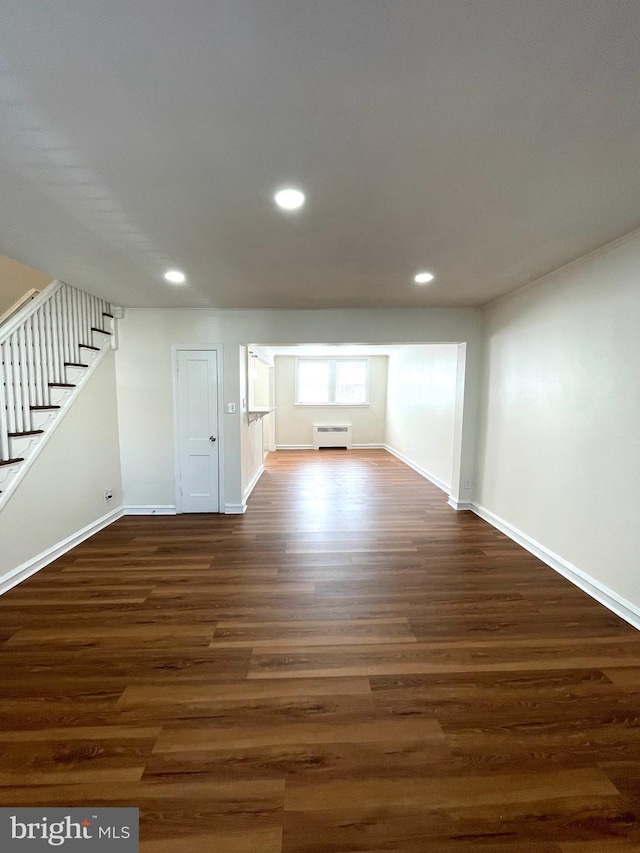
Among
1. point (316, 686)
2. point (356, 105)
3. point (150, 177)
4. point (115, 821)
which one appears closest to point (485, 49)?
point (356, 105)

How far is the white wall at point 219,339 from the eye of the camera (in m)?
4.18

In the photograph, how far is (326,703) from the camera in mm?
1671

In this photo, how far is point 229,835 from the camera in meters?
1.17

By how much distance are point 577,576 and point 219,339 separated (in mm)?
4283

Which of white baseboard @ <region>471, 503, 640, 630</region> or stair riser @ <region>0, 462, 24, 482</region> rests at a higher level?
stair riser @ <region>0, 462, 24, 482</region>

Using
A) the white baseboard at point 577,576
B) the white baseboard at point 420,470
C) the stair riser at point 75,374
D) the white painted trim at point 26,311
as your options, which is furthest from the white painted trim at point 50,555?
the white baseboard at point 420,470

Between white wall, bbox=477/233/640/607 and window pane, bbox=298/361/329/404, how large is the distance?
18.0ft

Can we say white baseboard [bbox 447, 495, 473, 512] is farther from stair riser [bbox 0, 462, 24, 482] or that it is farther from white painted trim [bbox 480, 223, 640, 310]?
stair riser [bbox 0, 462, 24, 482]

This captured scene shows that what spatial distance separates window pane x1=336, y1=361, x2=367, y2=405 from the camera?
9047 millimetres

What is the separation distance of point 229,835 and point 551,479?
3.15m

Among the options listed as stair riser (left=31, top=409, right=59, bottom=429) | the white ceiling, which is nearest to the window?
stair riser (left=31, top=409, right=59, bottom=429)

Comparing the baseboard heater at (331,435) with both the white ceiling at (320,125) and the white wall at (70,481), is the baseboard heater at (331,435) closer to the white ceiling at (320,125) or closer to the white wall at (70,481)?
the white wall at (70,481)

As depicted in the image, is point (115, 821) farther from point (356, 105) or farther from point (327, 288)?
point (327, 288)

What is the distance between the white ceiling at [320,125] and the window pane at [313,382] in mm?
6459
